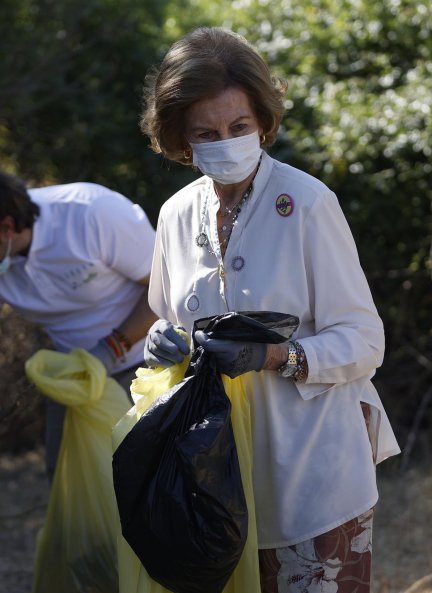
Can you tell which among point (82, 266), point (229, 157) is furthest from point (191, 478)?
point (82, 266)

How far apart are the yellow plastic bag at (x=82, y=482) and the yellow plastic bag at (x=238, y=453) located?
0.75 meters

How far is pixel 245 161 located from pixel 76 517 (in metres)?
1.51

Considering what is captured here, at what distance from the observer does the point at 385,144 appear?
17.5 ft

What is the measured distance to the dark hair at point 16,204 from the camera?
11.0ft

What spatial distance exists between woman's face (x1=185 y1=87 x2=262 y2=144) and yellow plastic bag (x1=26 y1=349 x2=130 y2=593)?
113cm

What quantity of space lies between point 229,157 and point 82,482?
55.6 inches

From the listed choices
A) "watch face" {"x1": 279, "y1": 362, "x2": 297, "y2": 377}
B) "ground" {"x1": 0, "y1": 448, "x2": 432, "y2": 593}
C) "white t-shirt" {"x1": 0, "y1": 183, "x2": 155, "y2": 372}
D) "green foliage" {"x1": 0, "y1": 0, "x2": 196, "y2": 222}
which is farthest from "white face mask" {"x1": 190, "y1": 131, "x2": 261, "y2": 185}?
"green foliage" {"x1": 0, "y1": 0, "x2": 196, "y2": 222}

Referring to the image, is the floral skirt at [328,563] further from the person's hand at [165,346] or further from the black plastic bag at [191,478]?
the person's hand at [165,346]

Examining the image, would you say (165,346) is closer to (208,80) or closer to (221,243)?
(221,243)

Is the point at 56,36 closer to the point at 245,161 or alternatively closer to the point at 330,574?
the point at 245,161

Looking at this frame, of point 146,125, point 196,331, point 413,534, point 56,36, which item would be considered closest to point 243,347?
point 196,331

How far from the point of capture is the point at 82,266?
3.42 metres

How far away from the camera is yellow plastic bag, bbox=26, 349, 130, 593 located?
10.8ft

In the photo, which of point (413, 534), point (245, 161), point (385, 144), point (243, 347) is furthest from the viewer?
point (385, 144)
